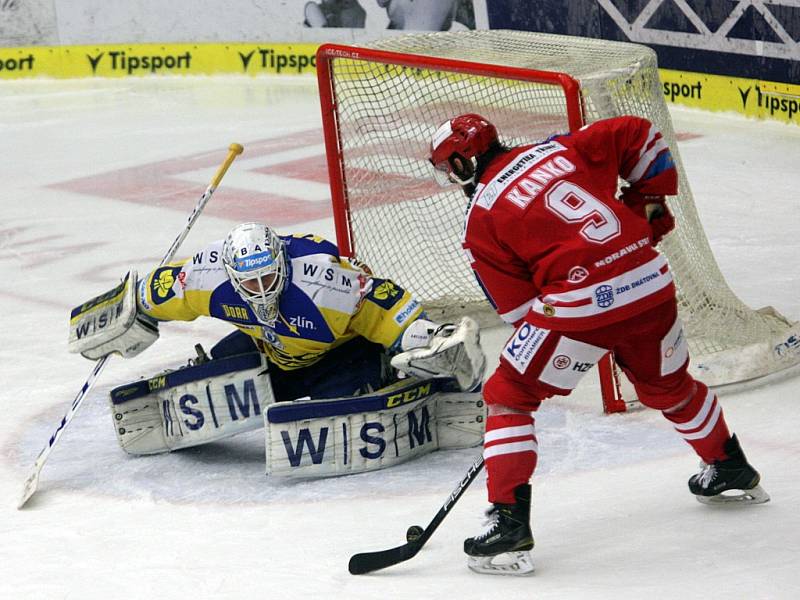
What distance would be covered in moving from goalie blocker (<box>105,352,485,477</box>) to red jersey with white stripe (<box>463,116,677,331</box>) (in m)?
0.81

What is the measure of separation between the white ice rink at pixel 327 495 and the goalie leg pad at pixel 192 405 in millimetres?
85

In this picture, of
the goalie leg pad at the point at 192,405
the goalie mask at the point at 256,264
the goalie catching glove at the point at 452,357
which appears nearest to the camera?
the goalie catching glove at the point at 452,357

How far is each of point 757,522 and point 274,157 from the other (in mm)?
5596

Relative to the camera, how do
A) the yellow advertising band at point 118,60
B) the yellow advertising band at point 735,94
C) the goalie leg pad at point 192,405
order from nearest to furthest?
the goalie leg pad at point 192,405 → the yellow advertising band at point 735,94 → the yellow advertising band at point 118,60

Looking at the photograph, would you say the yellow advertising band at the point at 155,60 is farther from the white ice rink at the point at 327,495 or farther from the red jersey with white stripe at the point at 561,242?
the red jersey with white stripe at the point at 561,242

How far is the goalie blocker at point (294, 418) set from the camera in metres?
3.99

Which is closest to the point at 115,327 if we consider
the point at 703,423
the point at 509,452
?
the point at 509,452

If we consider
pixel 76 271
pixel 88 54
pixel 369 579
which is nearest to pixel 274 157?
pixel 76 271

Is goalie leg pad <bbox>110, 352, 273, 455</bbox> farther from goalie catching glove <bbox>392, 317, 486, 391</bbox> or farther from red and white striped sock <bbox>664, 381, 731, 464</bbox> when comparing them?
red and white striped sock <bbox>664, 381, 731, 464</bbox>

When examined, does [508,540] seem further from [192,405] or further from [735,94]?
[735,94]

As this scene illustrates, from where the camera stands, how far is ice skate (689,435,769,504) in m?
3.51

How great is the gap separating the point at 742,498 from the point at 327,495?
1.12m

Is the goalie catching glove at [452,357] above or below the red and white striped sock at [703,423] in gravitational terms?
above

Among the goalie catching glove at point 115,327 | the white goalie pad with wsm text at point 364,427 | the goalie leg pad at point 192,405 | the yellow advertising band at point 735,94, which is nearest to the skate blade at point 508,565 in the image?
the white goalie pad with wsm text at point 364,427
